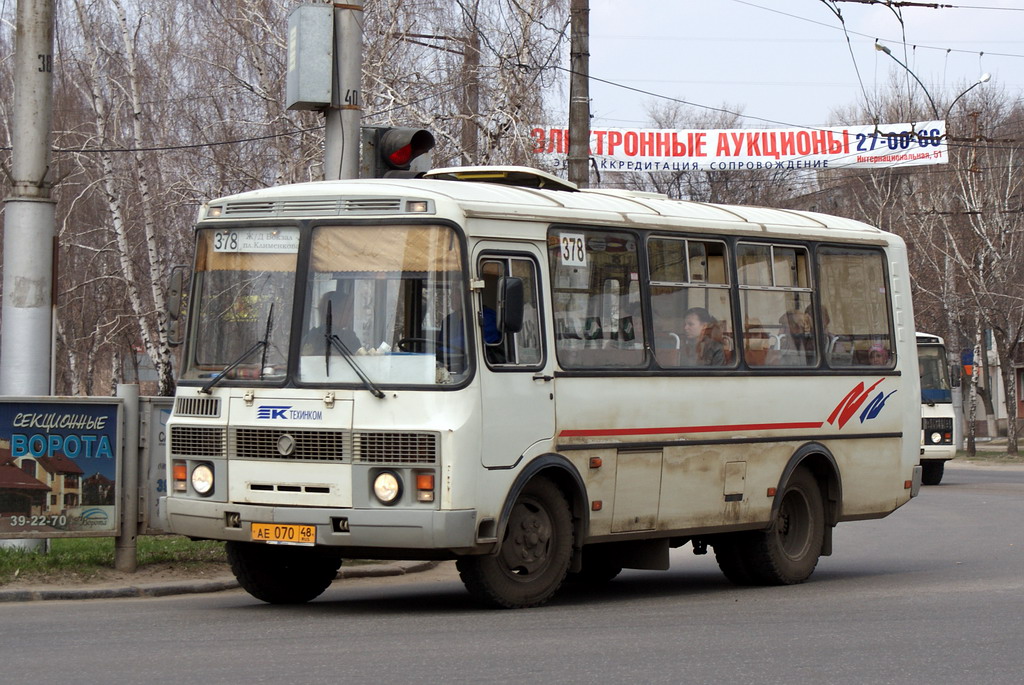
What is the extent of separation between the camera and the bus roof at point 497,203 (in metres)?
10.7

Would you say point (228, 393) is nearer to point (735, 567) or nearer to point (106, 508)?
point (106, 508)

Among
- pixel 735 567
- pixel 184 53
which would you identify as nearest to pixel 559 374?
pixel 735 567

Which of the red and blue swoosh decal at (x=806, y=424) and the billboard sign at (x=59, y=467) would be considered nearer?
the red and blue swoosh decal at (x=806, y=424)

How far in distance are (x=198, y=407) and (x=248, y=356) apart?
0.52 metres

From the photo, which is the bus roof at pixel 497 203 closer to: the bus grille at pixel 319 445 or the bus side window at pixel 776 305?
the bus side window at pixel 776 305

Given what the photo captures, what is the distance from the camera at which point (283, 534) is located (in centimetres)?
1041

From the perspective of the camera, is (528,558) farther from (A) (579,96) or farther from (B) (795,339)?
(A) (579,96)

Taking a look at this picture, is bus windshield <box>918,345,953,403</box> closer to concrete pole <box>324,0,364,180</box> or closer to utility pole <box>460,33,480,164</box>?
utility pole <box>460,33,480,164</box>

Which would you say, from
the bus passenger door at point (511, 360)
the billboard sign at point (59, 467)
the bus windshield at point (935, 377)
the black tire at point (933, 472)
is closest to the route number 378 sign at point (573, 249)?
the bus passenger door at point (511, 360)

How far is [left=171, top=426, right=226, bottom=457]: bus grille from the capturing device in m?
10.8

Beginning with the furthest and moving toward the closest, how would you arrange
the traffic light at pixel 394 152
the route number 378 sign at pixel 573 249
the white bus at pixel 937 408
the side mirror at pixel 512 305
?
the white bus at pixel 937 408
the traffic light at pixel 394 152
the route number 378 sign at pixel 573 249
the side mirror at pixel 512 305

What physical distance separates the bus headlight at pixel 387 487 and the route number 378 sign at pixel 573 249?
2178mm

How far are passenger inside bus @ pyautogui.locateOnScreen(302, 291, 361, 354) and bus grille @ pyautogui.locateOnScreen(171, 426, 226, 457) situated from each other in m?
0.86

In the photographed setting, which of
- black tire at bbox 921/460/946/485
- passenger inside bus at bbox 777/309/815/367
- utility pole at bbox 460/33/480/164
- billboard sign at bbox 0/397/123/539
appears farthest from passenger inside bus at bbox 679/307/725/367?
black tire at bbox 921/460/946/485
